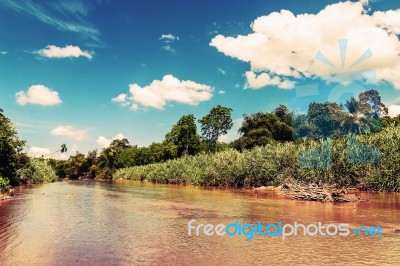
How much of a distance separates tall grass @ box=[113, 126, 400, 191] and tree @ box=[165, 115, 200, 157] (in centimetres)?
3002

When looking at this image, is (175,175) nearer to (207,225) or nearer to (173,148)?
(173,148)

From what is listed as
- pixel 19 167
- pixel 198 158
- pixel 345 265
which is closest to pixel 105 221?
pixel 345 265

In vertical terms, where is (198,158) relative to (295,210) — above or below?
above

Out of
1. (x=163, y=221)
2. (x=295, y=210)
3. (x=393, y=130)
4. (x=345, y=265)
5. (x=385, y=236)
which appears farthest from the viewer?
(x=393, y=130)

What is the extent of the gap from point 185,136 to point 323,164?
43137 mm

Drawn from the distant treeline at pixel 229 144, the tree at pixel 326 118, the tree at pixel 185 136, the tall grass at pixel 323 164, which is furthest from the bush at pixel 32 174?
the tree at pixel 326 118

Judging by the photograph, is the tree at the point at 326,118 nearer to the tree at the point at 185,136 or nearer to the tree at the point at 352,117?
the tree at the point at 352,117

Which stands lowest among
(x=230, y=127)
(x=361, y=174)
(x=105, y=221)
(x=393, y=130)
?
(x=105, y=221)

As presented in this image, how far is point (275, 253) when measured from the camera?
698 centimetres

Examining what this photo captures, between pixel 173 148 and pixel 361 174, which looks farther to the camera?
pixel 173 148

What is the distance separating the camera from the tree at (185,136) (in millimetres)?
63188

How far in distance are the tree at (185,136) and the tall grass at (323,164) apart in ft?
98.5

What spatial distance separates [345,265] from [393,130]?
1743cm

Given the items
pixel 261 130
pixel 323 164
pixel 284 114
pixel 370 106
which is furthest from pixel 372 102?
pixel 323 164
